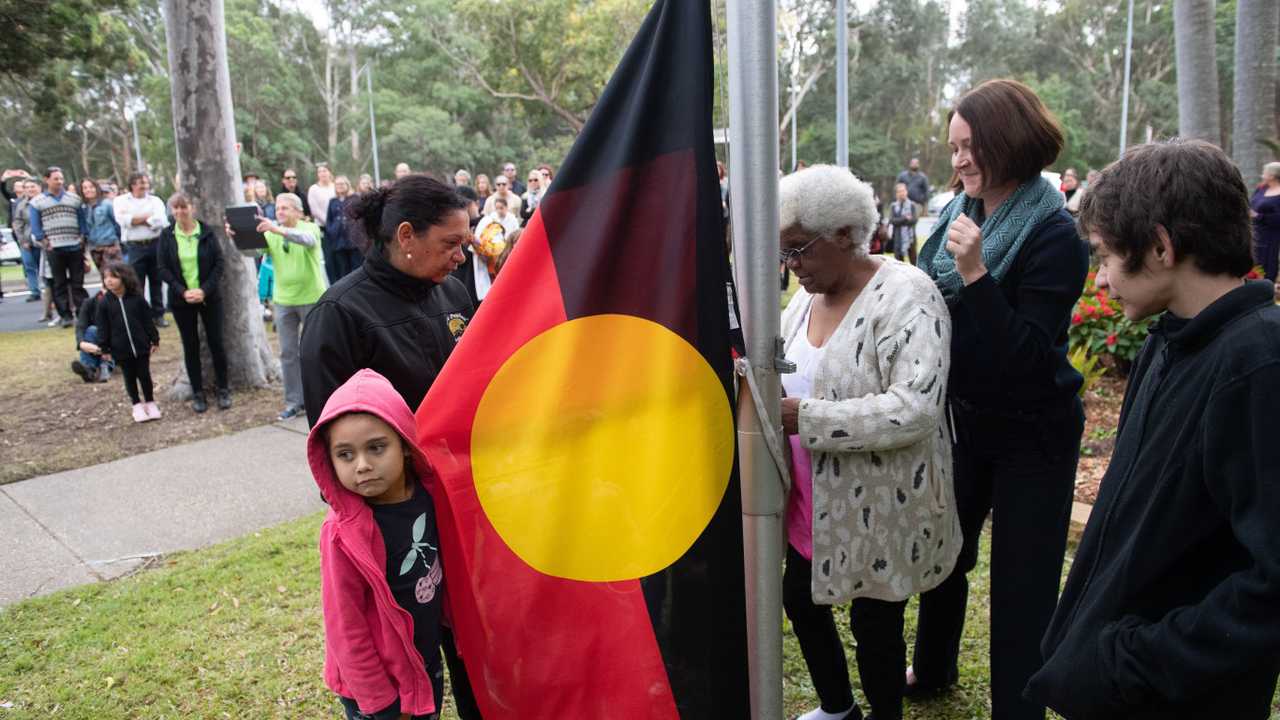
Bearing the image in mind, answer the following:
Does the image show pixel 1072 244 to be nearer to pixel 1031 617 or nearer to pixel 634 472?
pixel 1031 617

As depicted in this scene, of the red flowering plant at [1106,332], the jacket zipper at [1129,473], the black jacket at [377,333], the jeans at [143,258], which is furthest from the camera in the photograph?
the jeans at [143,258]

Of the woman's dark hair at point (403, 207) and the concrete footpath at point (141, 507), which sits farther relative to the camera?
the concrete footpath at point (141, 507)

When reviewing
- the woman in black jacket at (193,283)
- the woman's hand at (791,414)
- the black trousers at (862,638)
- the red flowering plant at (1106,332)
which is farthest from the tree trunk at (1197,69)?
the woman in black jacket at (193,283)

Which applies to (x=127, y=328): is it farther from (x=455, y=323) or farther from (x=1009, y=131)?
(x=1009, y=131)

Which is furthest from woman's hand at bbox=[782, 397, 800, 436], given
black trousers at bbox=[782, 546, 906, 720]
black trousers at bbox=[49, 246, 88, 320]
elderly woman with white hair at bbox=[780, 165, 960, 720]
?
black trousers at bbox=[49, 246, 88, 320]

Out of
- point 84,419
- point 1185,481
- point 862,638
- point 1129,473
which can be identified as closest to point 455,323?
point 862,638

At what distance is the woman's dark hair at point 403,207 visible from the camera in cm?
280

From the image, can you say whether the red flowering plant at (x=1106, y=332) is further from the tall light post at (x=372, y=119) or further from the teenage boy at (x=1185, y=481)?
the tall light post at (x=372, y=119)

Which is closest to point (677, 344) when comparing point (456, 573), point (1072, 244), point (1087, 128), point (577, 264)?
point (577, 264)

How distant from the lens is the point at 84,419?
771cm

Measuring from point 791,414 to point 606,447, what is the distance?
511 mm

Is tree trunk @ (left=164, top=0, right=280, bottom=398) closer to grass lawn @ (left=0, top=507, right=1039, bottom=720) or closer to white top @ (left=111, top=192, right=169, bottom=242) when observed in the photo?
white top @ (left=111, top=192, right=169, bottom=242)

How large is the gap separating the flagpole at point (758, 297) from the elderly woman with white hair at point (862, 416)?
0.98ft

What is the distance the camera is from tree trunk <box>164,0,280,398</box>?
8172 millimetres
